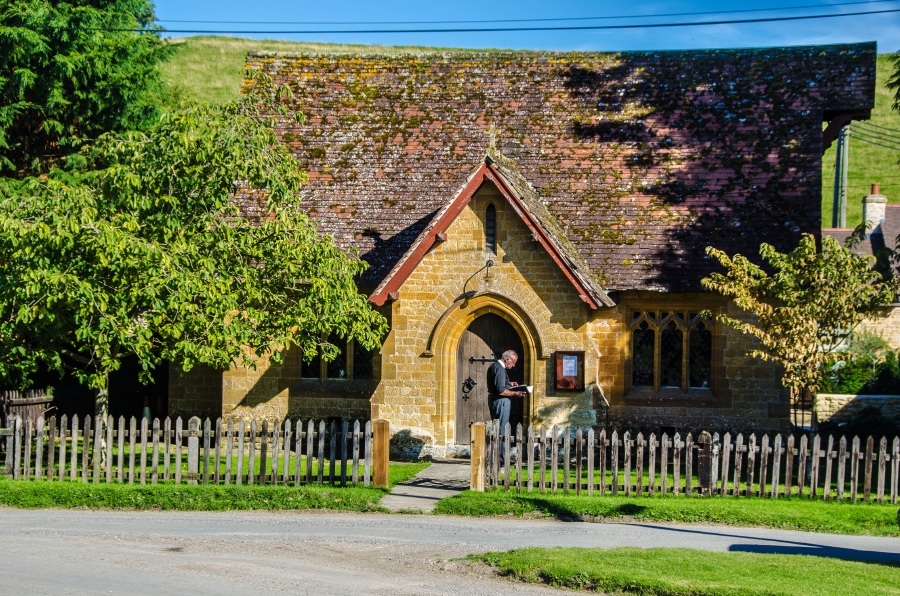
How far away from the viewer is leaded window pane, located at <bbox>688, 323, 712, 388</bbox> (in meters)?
20.8

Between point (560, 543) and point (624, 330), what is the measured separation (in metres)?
8.69

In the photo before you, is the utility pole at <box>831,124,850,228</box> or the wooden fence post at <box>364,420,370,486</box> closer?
the wooden fence post at <box>364,420,370,486</box>

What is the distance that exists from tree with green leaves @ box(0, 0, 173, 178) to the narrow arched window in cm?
871

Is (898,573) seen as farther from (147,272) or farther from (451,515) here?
(147,272)

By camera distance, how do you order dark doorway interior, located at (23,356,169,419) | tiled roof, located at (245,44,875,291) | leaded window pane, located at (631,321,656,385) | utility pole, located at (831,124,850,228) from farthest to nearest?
utility pole, located at (831,124,850,228) → dark doorway interior, located at (23,356,169,419) → leaded window pane, located at (631,321,656,385) → tiled roof, located at (245,44,875,291)

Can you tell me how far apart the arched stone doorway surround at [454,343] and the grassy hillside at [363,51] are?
42.0 metres

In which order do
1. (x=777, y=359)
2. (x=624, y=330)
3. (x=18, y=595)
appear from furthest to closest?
(x=624, y=330), (x=777, y=359), (x=18, y=595)

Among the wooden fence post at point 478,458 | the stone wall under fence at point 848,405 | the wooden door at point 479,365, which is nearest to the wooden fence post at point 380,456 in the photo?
the wooden fence post at point 478,458

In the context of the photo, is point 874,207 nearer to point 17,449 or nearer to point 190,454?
point 190,454

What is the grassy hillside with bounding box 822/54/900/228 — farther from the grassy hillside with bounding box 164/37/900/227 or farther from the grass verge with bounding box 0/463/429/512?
the grass verge with bounding box 0/463/429/512

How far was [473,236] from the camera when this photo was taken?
63.3 feet

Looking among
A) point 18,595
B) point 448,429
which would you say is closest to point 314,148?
point 448,429

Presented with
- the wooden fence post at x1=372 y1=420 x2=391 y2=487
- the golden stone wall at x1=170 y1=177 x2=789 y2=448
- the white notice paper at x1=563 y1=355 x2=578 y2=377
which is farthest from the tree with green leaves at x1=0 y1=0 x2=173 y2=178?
A: the white notice paper at x1=563 y1=355 x2=578 y2=377

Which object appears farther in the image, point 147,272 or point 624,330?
point 624,330
